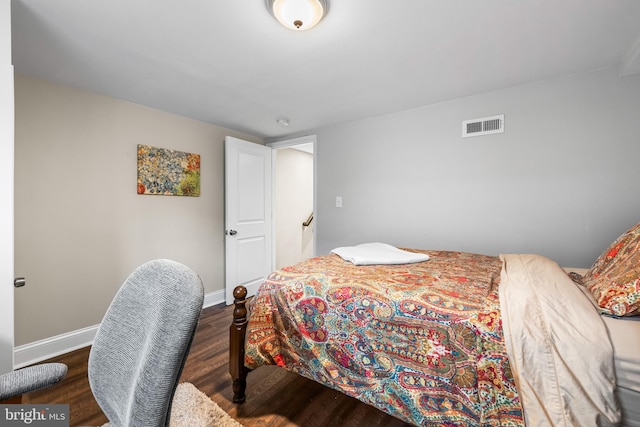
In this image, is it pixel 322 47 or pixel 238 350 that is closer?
pixel 238 350

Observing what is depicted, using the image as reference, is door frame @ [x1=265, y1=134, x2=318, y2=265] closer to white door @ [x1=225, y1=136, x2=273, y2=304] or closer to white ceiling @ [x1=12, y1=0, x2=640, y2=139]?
white door @ [x1=225, y1=136, x2=273, y2=304]

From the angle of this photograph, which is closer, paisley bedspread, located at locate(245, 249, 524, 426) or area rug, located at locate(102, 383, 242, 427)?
paisley bedspread, located at locate(245, 249, 524, 426)

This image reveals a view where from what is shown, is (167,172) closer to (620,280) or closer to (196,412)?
(196,412)

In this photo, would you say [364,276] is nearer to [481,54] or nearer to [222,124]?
[481,54]

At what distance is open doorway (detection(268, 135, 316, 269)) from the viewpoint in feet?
14.6

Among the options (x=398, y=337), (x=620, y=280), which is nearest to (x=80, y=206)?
(x=398, y=337)

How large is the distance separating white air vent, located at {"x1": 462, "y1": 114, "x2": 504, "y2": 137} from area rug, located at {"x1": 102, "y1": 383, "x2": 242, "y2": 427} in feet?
9.40

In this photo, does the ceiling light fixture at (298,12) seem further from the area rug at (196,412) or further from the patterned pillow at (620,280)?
the area rug at (196,412)

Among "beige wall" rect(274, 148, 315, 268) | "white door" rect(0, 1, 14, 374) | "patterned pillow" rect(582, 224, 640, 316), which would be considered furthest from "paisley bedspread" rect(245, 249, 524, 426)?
"beige wall" rect(274, 148, 315, 268)

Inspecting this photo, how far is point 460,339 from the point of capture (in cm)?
113

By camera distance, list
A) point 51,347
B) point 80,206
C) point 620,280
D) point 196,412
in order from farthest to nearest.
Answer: point 80,206
point 51,347
point 196,412
point 620,280

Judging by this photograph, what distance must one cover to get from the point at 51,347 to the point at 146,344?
7.98 ft

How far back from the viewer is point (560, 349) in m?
0.94

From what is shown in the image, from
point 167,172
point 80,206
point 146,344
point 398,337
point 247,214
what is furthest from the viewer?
point 247,214
